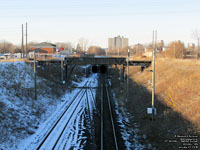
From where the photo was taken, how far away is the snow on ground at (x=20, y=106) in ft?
45.3

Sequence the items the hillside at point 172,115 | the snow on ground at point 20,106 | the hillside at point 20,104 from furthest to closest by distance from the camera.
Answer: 1. the hillside at point 20,104
2. the snow on ground at point 20,106
3. the hillside at point 172,115

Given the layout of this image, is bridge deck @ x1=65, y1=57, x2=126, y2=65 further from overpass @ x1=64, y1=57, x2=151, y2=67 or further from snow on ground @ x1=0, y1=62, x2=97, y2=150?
snow on ground @ x1=0, y1=62, x2=97, y2=150

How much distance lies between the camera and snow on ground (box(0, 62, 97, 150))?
45.3 feet

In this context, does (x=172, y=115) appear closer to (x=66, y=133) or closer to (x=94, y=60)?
(x=66, y=133)

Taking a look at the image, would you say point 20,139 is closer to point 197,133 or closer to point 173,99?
point 197,133

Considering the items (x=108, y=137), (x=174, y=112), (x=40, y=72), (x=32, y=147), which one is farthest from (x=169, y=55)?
(x=32, y=147)

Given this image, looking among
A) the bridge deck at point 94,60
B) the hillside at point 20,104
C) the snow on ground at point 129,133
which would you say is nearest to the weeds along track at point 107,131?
the snow on ground at point 129,133

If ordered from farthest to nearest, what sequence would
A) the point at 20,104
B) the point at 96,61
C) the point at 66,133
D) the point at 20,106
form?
the point at 96,61
the point at 20,104
the point at 20,106
the point at 66,133

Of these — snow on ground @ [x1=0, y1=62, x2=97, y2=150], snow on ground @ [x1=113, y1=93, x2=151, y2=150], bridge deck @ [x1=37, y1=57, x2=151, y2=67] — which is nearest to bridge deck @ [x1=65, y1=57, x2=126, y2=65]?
bridge deck @ [x1=37, y1=57, x2=151, y2=67]

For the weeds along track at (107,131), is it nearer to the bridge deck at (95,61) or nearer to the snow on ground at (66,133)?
the snow on ground at (66,133)

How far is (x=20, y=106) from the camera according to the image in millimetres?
18812

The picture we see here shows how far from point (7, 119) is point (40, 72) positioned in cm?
2045

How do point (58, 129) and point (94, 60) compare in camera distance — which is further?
point (94, 60)

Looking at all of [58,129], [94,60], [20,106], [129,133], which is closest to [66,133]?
[58,129]
